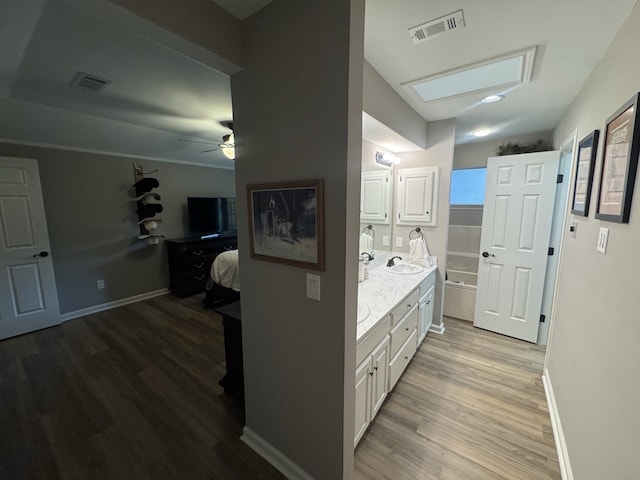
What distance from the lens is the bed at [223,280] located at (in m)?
3.52

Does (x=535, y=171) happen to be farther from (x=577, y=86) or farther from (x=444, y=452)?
(x=444, y=452)

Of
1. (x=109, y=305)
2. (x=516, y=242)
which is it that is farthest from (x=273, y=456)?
(x=109, y=305)

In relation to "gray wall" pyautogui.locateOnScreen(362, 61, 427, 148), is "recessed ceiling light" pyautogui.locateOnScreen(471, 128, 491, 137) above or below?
above

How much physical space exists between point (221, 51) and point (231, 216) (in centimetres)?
406

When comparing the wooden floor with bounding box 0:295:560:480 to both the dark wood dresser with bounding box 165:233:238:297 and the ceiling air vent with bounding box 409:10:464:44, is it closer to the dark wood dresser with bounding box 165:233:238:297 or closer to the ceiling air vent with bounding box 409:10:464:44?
the dark wood dresser with bounding box 165:233:238:297

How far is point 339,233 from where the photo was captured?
1081 millimetres

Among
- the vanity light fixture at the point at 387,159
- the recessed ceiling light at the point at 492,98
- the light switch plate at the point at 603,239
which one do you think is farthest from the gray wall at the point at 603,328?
the vanity light fixture at the point at 387,159

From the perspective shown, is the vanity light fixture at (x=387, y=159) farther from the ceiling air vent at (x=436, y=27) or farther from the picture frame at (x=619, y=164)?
the picture frame at (x=619, y=164)

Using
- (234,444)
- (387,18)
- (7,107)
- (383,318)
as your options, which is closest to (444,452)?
(383,318)

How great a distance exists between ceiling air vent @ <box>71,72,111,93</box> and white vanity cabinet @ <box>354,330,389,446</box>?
2836 mm

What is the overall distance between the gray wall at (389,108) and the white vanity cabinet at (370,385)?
1.67 metres

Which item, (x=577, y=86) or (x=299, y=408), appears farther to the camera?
(x=577, y=86)

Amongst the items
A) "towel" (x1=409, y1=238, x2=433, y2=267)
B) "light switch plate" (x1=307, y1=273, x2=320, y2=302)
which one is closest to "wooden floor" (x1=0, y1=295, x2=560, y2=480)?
"towel" (x1=409, y1=238, x2=433, y2=267)

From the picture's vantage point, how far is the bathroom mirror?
290cm
